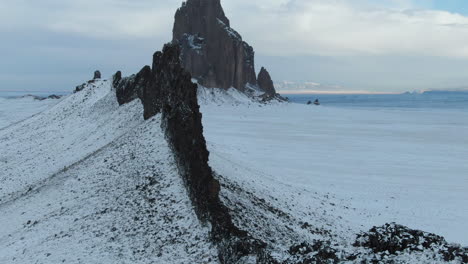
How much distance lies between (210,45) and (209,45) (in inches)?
15.2

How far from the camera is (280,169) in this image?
34.3 m

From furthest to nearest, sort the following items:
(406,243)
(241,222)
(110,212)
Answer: (110,212), (241,222), (406,243)

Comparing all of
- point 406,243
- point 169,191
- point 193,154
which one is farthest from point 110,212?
point 406,243

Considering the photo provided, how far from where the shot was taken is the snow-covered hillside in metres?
14.0

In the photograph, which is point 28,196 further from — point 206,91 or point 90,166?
point 206,91

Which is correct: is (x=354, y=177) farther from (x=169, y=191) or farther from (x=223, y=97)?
(x=223, y=97)

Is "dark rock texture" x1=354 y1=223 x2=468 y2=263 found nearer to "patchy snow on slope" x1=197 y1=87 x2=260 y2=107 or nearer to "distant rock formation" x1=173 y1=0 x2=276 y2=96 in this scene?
"patchy snow on slope" x1=197 y1=87 x2=260 y2=107

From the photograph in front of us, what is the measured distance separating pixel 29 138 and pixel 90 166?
75.6ft

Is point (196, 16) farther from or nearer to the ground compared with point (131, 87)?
farther from the ground

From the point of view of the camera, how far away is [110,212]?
1641cm

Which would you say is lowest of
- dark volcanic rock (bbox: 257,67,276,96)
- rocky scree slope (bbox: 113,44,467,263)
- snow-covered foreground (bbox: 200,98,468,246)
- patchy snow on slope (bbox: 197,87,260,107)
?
snow-covered foreground (bbox: 200,98,468,246)

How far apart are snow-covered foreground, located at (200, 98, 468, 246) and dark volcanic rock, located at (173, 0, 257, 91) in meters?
85.5

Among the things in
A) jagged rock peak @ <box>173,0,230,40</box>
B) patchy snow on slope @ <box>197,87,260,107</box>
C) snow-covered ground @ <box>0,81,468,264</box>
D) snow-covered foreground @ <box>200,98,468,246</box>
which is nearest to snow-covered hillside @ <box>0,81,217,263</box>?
snow-covered ground @ <box>0,81,468,264</box>

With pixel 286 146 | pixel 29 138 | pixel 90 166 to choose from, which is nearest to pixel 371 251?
pixel 90 166
